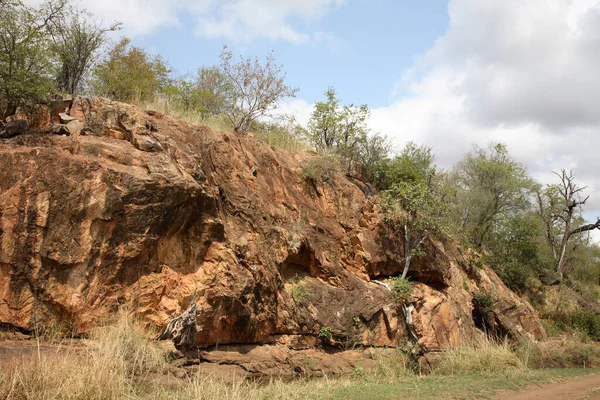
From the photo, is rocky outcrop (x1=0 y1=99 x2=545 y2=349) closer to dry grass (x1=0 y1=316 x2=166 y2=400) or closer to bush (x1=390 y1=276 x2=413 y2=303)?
bush (x1=390 y1=276 x2=413 y2=303)

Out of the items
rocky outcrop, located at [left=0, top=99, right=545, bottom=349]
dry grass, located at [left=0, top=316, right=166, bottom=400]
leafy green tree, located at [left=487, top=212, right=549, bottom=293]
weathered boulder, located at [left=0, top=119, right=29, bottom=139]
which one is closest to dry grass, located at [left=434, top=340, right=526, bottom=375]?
rocky outcrop, located at [left=0, top=99, right=545, bottom=349]

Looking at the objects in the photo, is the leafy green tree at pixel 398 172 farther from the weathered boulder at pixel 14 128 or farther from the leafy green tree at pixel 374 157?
the weathered boulder at pixel 14 128

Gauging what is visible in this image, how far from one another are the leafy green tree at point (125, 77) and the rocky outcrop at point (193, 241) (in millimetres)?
2798

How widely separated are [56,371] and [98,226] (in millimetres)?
2797

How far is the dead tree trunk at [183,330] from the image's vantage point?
334 inches

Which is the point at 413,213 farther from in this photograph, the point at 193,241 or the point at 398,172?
the point at 193,241

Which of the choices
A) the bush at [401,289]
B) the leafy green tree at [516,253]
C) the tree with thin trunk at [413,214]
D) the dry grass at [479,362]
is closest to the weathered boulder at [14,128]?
the bush at [401,289]

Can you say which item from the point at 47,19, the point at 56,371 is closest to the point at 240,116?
the point at 47,19

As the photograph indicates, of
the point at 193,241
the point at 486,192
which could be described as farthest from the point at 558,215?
the point at 193,241

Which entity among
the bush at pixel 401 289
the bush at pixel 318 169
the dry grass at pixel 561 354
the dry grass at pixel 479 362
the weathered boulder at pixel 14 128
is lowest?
the dry grass at pixel 561 354

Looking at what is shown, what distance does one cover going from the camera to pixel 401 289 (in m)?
14.0

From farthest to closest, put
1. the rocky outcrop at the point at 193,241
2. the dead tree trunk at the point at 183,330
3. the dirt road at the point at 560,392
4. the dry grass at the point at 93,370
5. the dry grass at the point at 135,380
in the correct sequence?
the dirt road at the point at 560,392
the dead tree trunk at the point at 183,330
the rocky outcrop at the point at 193,241
the dry grass at the point at 135,380
the dry grass at the point at 93,370

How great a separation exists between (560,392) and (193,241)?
873 cm

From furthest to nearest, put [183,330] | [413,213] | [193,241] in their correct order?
[413,213] → [193,241] → [183,330]
